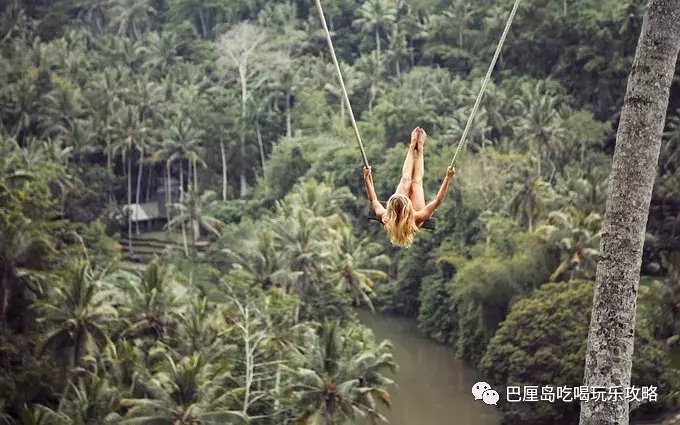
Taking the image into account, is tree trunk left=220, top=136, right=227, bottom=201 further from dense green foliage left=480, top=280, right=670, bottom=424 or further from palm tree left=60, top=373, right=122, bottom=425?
palm tree left=60, top=373, right=122, bottom=425

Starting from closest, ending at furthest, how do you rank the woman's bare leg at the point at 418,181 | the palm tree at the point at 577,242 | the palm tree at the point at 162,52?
the woman's bare leg at the point at 418,181 → the palm tree at the point at 577,242 → the palm tree at the point at 162,52

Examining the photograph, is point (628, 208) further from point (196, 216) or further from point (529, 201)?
point (196, 216)

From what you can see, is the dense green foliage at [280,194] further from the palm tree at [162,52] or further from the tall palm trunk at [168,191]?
the tall palm trunk at [168,191]

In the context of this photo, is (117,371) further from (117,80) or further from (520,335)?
(117,80)

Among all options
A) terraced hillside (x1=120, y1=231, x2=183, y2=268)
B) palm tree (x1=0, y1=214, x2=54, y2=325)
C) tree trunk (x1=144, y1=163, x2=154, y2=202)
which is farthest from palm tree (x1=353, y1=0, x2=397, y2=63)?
palm tree (x1=0, y1=214, x2=54, y2=325)

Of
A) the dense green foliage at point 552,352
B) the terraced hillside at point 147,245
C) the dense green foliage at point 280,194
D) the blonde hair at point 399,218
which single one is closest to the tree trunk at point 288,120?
the dense green foliage at point 280,194

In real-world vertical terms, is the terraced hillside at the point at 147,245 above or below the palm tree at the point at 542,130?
below

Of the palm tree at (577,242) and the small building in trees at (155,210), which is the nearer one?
the palm tree at (577,242)
